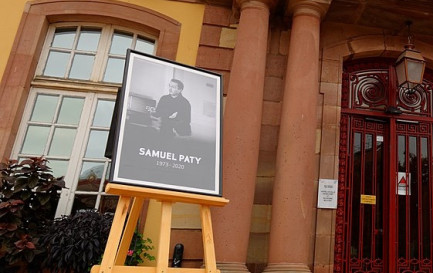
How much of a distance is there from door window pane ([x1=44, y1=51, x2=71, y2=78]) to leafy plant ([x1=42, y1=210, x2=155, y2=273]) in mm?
1921

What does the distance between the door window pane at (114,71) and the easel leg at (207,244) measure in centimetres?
281

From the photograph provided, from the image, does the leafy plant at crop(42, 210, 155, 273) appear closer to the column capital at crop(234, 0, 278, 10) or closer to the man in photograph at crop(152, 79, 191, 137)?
the man in photograph at crop(152, 79, 191, 137)

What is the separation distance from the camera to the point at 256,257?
13.7ft

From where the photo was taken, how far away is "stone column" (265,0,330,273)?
3703 millimetres

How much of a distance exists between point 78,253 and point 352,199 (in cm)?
302

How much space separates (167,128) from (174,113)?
5.3 inches

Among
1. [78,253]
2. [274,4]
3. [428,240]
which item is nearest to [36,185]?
[78,253]

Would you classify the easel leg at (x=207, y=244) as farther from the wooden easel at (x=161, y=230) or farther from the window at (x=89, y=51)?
the window at (x=89, y=51)

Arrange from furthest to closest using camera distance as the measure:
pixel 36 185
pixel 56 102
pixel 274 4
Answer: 1. pixel 56 102
2. pixel 274 4
3. pixel 36 185

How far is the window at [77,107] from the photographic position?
455cm

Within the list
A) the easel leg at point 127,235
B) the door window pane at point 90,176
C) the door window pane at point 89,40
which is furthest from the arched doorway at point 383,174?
the door window pane at point 89,40

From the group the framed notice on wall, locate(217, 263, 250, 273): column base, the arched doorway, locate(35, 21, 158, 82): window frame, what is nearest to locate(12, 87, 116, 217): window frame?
locate(35, 21, 158, 82): window frame

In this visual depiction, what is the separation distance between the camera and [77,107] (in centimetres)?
484

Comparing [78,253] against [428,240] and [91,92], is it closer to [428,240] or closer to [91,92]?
[91,92]
